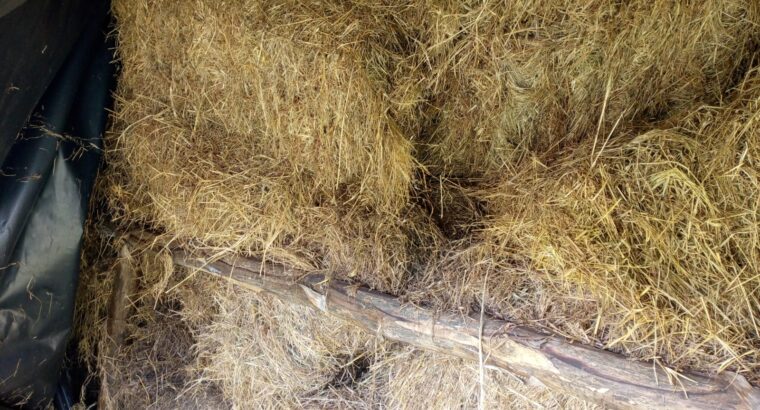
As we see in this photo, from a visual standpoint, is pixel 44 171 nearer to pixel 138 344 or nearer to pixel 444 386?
pixel 138 344

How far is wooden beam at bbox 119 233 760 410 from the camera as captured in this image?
1170 mm

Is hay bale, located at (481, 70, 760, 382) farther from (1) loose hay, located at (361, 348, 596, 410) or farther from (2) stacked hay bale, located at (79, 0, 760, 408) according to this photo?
(1) loose hay, located at (361, 348, 596, 410)

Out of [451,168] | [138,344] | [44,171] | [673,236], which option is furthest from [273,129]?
[138,344]

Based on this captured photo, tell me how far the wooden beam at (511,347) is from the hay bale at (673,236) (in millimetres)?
48

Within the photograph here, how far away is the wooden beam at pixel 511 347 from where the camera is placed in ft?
3.84

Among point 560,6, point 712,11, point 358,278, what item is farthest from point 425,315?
point 712,11

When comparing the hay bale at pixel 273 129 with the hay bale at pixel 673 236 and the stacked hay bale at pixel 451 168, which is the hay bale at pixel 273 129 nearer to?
the stacked hay bale at pixel 451 168

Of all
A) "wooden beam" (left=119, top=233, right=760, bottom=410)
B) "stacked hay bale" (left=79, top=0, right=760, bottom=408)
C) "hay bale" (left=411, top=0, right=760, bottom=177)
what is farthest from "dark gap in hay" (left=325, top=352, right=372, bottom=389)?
"hay bale" (left=411, top=0, right=760, bottom=177)

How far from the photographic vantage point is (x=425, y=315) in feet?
5.05

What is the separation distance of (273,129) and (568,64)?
0.84m

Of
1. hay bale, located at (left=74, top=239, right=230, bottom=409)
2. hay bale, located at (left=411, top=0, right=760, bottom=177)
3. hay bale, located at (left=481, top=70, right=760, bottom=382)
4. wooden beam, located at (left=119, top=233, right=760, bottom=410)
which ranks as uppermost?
hay bale, located at (left=411, top=0, right=760, bottom=177)

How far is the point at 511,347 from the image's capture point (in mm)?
1396

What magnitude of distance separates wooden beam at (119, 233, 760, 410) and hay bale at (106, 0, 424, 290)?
0.23ft

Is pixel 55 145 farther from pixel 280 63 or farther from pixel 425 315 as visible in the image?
pixel 425 315
